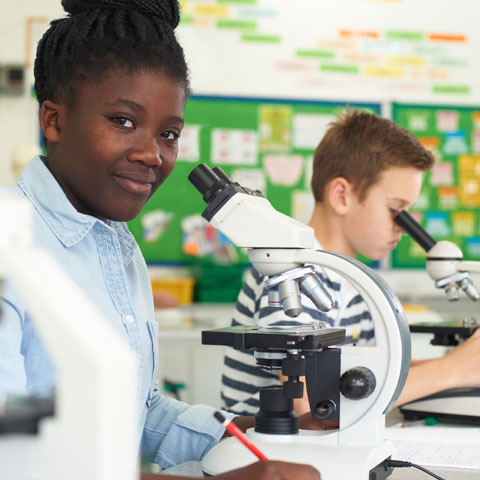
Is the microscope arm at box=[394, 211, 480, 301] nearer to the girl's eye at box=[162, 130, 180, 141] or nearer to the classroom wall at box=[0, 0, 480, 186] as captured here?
the girl's eye at box=[162, 130, 180, 141]

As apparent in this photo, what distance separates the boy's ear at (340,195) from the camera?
1.80 metres

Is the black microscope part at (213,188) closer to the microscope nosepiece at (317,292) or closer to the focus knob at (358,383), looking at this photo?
the microscope nosepiece at (317,292)

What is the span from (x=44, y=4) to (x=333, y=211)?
2720mm

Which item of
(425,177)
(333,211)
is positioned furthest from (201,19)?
(333,211)

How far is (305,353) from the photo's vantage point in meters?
1.03

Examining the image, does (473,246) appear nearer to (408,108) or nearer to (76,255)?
(408,108)

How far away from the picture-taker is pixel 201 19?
13.1ft

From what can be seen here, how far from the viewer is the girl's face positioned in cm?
102

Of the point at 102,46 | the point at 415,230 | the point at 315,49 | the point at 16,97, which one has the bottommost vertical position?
the point at 415,230

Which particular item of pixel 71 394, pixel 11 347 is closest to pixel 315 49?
pixel 11 347

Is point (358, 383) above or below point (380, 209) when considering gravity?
below

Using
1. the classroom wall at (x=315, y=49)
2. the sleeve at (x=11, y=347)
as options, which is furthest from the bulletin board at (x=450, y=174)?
the sleeve at (x=11, y=347)

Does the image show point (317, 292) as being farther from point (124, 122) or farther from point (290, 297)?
point (124, 122)

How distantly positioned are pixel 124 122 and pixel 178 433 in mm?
491
